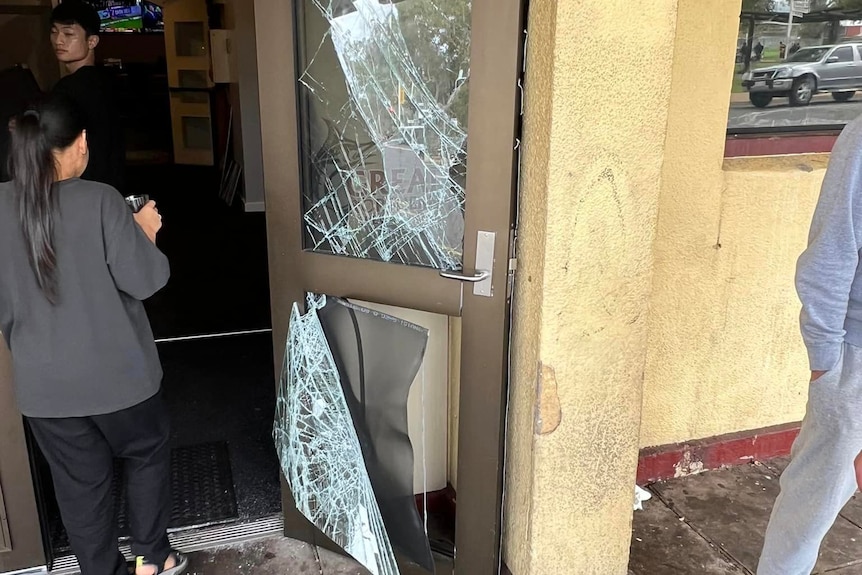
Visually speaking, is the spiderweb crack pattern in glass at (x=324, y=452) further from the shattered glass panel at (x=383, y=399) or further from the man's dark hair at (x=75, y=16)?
the man's dark hair at (x=75, y=16)

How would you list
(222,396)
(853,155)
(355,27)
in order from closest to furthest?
(853,155) → (355,27) → (222,396)

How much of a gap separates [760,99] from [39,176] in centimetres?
252

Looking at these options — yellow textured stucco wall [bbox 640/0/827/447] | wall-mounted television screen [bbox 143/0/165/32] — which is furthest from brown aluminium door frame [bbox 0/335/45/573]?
wall-mounted television screen [bbox 143/0/165/32]

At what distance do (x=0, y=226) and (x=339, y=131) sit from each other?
37.8 inches

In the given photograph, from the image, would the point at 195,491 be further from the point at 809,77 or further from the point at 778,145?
the point at 809,77

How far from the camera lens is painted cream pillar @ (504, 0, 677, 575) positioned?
73.0 inches

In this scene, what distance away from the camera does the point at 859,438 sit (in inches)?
72.6

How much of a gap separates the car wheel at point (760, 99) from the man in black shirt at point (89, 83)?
2539mm

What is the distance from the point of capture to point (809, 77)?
2.88 meters

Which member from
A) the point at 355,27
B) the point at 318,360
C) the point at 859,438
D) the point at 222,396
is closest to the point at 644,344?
the point at 859,438

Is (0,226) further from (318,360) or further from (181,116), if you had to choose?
(181,116)

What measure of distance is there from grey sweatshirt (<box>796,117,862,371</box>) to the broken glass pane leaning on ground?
43.9 inches

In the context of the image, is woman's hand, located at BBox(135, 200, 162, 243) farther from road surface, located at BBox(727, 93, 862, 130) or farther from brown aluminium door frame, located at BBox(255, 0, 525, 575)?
road surface, located at BBox(727, 93, 862, 130)

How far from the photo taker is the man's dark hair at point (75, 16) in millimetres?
Result: 2823
